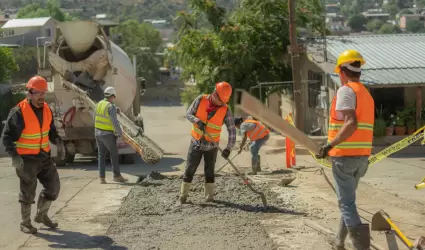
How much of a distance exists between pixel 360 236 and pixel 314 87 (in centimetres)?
1973

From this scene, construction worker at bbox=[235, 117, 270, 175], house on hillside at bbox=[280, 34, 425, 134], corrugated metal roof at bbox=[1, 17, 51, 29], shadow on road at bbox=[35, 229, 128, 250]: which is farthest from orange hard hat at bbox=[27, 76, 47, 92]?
corrugated metal roof at bbox=[1, 17, 51, 29]

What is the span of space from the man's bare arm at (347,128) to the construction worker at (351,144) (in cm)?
3

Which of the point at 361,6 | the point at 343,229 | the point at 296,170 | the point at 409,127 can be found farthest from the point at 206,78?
the point at 361,6

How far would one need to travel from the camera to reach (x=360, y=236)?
7527 millimetres

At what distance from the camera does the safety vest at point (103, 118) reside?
14.6 metres

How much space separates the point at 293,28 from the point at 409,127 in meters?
4.57

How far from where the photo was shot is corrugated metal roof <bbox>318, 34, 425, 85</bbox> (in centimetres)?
2214

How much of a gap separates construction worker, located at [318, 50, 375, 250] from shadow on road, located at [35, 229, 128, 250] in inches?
102

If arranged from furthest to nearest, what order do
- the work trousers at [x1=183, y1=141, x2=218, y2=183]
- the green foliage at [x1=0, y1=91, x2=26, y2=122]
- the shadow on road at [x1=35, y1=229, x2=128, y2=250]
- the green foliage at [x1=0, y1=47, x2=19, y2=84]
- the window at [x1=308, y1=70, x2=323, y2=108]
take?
the green foliage at [x1=0, y1=47, x2=19, y2=84] < the green foliage at [x1=0, y1=91, x2=26, y2=122] < the window at [x1=308, y1=70, x2=323, y2=108] < the work trousers at [x1=183, y1=141, x2=218, y2=183] < the shadow on road at [x1=35, y1=229, x2=128, y2=250]

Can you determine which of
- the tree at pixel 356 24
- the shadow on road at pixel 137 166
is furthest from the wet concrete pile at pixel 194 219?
the tree at pixel 356 24

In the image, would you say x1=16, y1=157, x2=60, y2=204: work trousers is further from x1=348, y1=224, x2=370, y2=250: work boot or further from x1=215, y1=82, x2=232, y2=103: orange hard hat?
x1=348, y1=224, x2=370, y2=250: work boot

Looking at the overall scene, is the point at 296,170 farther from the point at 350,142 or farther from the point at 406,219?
the point at 350,142

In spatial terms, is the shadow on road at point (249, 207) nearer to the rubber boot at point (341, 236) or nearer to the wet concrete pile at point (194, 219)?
the wet concrete pile at point (194, 219)

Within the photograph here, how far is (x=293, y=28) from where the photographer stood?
23.9 m
